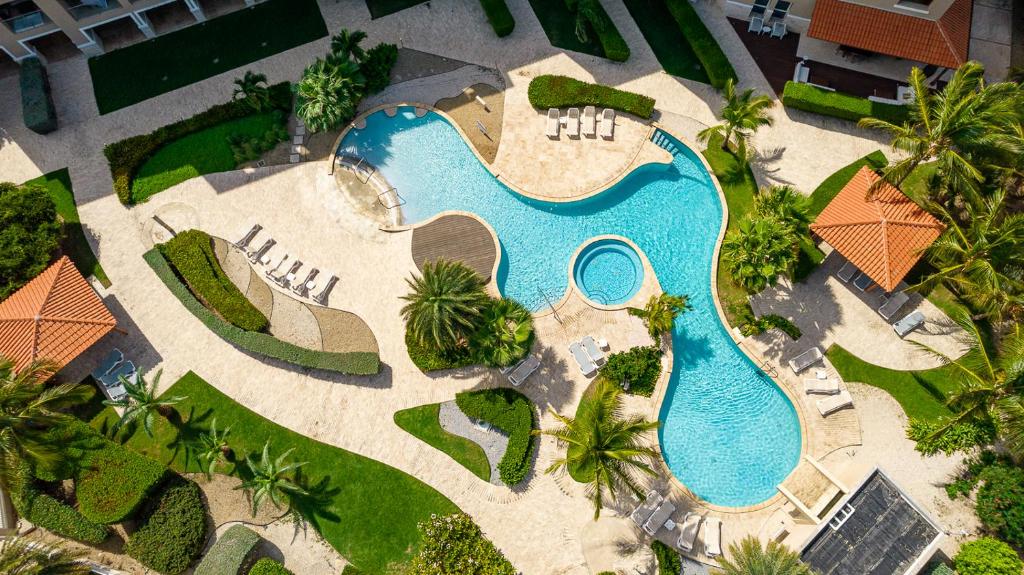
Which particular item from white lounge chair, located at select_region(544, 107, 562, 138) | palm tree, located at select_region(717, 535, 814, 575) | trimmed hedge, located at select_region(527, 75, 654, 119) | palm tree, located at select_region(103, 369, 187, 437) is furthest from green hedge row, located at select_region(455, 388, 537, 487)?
trimmed hedge, located at select_region(527, 75, 654, 119)

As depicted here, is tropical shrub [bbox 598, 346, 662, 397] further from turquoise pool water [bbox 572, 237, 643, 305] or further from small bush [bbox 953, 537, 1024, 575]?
small bush [bbox 953, 537, 1024, 575]

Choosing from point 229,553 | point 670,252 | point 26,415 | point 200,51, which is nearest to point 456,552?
point 229,553

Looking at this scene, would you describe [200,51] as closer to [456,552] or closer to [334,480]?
[334,480]

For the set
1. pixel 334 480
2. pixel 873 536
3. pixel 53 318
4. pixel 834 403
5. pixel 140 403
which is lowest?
pixel 140 403

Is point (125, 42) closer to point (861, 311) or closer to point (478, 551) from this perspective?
point (478, 551)

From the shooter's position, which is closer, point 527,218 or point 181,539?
point 181,539

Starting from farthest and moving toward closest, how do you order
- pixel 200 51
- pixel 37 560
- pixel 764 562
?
pixel 200 51
pixel 37 560
pixel 764 562

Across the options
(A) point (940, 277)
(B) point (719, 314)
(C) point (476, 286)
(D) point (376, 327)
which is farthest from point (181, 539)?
(A) point (940, 277)
